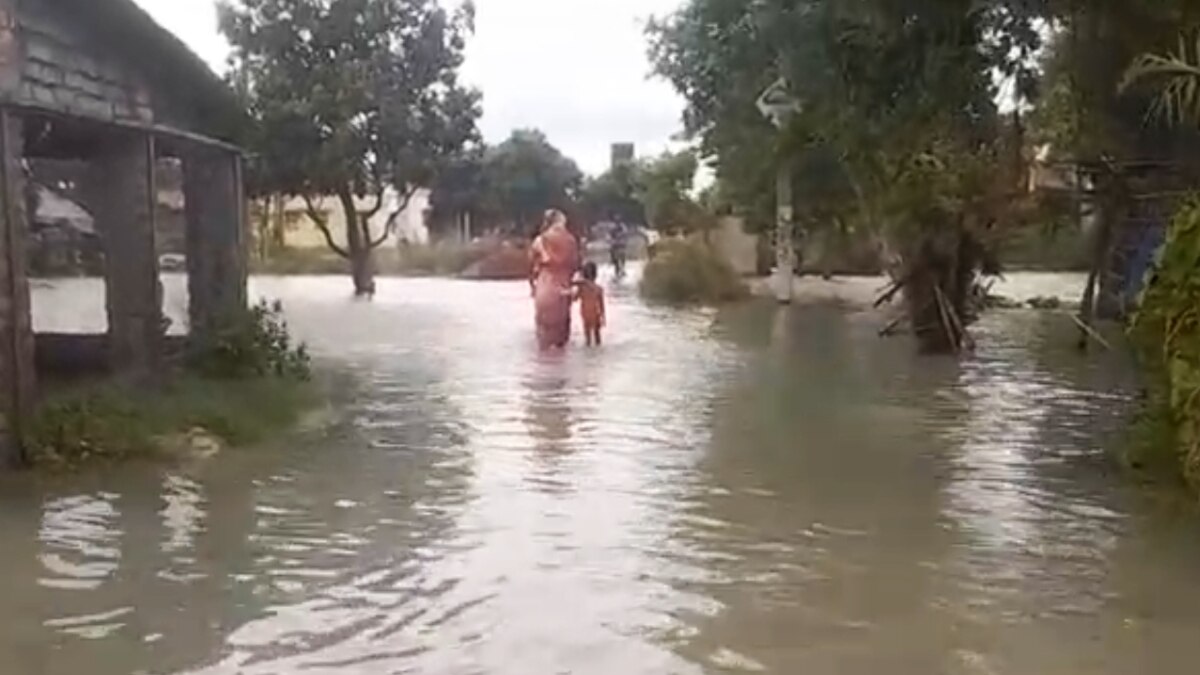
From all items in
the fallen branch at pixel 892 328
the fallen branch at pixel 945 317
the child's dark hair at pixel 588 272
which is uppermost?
the child's dark hair at pixel 588 272

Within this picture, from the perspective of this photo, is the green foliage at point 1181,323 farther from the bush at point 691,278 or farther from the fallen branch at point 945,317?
the bush at point 691,278

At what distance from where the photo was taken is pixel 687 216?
126 ft

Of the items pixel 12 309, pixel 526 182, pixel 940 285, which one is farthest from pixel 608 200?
pixel 12 309

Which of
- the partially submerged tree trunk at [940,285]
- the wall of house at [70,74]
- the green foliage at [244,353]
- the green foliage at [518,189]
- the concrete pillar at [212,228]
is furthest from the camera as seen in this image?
the green foliage at [518,189]

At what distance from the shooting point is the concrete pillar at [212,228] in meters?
16.7

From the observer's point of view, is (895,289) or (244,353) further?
(895,289)

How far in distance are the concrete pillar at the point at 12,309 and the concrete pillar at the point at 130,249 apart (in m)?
2.86

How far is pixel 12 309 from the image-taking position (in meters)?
10.9

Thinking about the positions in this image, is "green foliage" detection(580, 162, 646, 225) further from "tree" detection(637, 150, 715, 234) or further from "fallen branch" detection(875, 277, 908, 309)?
"fallen branch" detection(875, 277, 908, 309)

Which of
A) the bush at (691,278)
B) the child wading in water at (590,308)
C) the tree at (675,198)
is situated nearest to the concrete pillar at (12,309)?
the child wading in water at (590,308)

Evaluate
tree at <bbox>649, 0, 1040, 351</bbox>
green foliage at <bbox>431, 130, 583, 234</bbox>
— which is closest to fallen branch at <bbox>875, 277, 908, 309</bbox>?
tree at <bbox>649, 0, 1040, 351</bbox>

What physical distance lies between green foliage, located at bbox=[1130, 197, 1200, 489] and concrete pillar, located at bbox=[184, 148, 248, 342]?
389 inches

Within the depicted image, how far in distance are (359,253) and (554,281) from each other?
57.5ft

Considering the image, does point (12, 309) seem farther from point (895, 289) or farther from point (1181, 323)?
point (895, 289)
